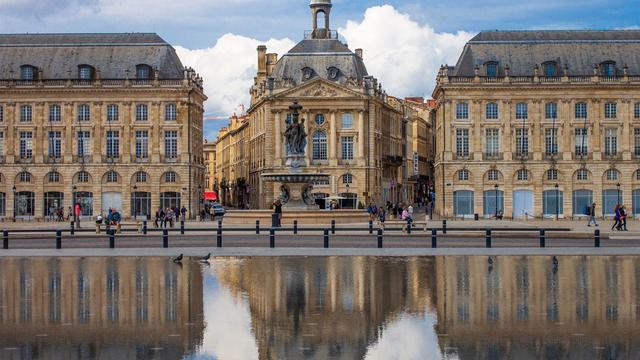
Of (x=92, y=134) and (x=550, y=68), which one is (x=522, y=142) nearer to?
(x=550, y=68)

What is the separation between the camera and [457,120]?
293ft

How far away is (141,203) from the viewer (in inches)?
3526

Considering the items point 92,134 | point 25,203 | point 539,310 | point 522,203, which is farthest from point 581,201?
point 539,310

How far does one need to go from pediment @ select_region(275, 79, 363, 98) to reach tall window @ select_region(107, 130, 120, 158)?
15.3 metres

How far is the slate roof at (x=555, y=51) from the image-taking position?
8925 centimetres

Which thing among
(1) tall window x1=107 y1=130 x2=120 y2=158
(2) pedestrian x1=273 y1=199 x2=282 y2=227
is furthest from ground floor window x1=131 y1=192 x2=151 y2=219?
(2) pedestrian x1=273 y1=199 x2=282 y2=227

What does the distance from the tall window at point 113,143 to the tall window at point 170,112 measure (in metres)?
4.19

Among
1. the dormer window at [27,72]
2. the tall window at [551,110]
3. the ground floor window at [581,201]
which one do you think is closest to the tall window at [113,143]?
the dormer window at [27,72]

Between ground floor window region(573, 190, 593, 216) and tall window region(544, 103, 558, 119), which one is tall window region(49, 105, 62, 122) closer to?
tall window region(544, 103, 558, 119)

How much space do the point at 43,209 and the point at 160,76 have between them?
14352 millimetres

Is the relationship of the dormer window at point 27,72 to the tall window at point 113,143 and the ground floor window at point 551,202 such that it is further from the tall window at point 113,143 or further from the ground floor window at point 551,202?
the ground floor window at point 551,202

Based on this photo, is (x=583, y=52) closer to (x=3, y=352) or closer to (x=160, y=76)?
(x=160, y=76)

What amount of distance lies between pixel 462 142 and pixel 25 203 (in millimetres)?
35739

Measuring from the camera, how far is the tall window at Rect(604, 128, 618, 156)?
3489 inches
